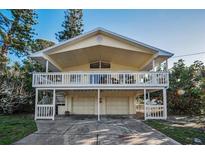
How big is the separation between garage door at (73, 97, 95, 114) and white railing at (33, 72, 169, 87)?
3478 millimetres

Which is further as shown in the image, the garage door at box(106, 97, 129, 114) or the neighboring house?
the garage door at box(106, 97, 129, 114)

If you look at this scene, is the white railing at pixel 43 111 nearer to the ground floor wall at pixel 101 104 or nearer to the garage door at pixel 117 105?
the ground floor wall at pixel 101 104

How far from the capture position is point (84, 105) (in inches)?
606

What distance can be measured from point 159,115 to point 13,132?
26.9 ft

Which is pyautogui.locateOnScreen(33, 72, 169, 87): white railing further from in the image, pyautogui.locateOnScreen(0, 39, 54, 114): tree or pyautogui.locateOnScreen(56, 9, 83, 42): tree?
pyautogui.locateOnScreen(56, 9, 83, 42): tree

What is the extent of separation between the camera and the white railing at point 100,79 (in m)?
11.9

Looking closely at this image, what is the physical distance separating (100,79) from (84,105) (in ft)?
13.4

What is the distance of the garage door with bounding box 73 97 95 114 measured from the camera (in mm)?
15365

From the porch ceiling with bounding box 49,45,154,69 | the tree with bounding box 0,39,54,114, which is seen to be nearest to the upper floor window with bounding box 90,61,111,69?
the porch ceiling with bounding box 49,45,154,69

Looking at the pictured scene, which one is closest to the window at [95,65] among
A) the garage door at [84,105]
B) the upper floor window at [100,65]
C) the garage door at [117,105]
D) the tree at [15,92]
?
the upper floor window at [100,65]

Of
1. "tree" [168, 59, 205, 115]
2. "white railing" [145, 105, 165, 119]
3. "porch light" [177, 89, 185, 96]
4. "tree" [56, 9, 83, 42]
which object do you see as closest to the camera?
"white railing" [145, 105, 165, 119]

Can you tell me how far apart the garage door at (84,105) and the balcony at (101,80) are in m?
3.48

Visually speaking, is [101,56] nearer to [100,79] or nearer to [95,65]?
[95,65]

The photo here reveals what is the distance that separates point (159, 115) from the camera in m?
11.8
